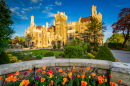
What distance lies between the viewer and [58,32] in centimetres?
3872

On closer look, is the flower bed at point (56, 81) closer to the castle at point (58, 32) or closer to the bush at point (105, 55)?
the bush at point (105, 55)

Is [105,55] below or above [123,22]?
below

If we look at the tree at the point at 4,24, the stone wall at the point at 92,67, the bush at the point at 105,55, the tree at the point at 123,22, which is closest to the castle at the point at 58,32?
the tree at the point at 123,22

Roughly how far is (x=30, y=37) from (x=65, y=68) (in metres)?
36.9

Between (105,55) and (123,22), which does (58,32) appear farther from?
(105,55)

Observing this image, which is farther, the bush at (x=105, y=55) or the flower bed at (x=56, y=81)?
the bush at (x=105, y=55)

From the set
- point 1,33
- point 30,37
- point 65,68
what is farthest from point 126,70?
point 30,37

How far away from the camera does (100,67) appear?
9.15ft

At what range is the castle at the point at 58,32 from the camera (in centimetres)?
3538

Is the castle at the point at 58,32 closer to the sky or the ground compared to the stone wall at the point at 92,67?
closer to the sky

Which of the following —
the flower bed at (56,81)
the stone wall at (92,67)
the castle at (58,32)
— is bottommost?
the flower bed at (56,81)

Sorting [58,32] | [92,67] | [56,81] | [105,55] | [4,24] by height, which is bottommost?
[56,81]

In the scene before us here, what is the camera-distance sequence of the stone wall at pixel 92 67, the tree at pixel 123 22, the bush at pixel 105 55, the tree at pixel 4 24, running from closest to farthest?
the stone wall at pixel 92 67 → the tree at pixel 4 24 → the bush at pixel 105 55 → the tree at pixel 123 22

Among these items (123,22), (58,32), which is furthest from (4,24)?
(58,32)
